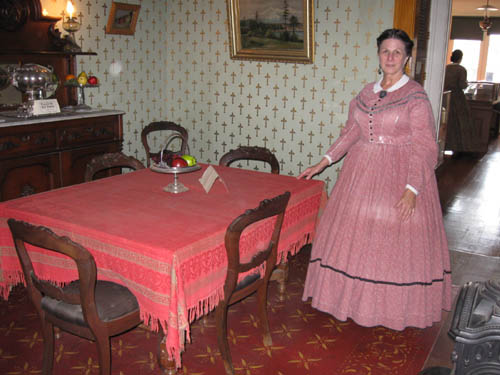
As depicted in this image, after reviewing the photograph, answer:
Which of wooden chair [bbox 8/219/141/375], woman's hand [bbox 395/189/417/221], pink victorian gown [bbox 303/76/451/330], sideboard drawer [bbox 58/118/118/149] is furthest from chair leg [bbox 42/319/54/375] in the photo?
sideboard drawer [bbox 58/118/118/149]

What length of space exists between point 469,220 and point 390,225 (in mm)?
2638

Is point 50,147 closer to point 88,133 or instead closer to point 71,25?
point 88,133

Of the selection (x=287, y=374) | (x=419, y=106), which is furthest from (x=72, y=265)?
(x=419, y=106)

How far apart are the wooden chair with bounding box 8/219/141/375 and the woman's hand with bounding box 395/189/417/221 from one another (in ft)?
4.54

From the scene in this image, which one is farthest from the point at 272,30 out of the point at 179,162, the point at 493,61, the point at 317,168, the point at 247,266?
the point at 493,61

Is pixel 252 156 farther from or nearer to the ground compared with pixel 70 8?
nearer to the ground

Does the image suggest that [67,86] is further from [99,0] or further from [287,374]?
[287,374]

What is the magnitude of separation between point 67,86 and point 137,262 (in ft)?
8.88

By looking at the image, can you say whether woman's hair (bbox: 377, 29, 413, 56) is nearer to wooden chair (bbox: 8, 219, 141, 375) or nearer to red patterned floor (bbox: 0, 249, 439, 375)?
red patterned floor (bbox: 0, 249, 439, 375)

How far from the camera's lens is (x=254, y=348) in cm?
272

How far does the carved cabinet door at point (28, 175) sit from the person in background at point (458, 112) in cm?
589

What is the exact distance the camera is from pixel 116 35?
4648mm

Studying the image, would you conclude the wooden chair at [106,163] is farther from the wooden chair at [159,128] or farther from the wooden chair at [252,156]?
the wooden chair at [159,128]

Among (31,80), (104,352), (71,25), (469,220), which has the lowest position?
(469,220)
